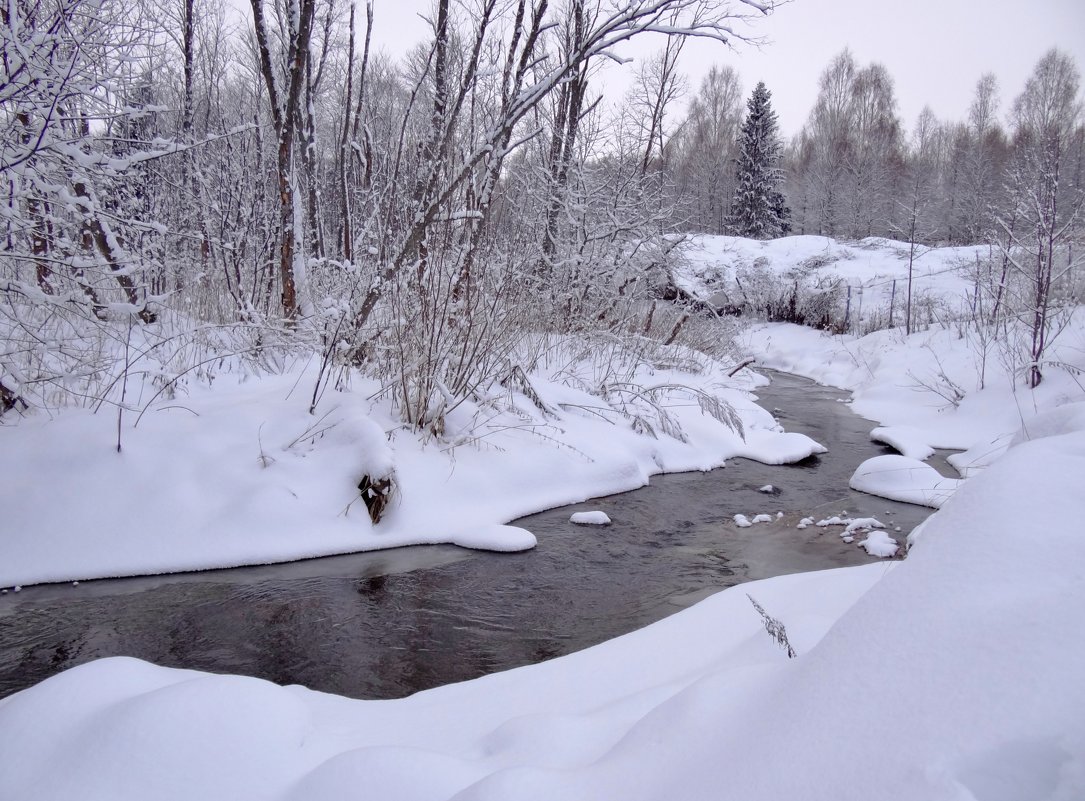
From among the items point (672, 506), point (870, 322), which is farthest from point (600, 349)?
point (870, 322)

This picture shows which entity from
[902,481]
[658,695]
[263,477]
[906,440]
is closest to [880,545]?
[902,481]

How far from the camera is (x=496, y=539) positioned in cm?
397

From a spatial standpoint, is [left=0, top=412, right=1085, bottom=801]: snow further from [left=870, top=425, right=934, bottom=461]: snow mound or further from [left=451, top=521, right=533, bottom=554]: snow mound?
[left=870, top=425, right=934, bottom=461]: snow mound

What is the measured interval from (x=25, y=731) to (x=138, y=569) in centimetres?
204

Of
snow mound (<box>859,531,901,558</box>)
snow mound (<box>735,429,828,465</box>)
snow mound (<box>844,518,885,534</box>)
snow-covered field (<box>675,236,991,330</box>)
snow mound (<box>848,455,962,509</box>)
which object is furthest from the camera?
snow-covered field (<box>675,236,991,330</box>)

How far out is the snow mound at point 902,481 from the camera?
4750mm

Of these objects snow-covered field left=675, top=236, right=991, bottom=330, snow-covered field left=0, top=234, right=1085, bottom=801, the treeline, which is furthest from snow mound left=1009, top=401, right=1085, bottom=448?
the treeline

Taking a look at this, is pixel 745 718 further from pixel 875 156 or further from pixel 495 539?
pixel 875 156

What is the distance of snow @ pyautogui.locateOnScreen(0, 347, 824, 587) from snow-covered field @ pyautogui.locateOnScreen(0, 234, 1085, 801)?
0.07 feet

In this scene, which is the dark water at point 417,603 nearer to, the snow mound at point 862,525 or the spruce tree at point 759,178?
the snow mound at point 862,525

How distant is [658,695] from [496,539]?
222 cm

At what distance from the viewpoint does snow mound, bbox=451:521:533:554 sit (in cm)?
395

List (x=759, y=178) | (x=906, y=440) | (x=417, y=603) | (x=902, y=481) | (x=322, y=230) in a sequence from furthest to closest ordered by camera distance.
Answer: (x=759, y=178)
(x=322, y=230)
(x=906, y=440)
(x=902, y=481)
(x=417, y=603)

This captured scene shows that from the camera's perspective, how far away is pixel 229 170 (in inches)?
266
